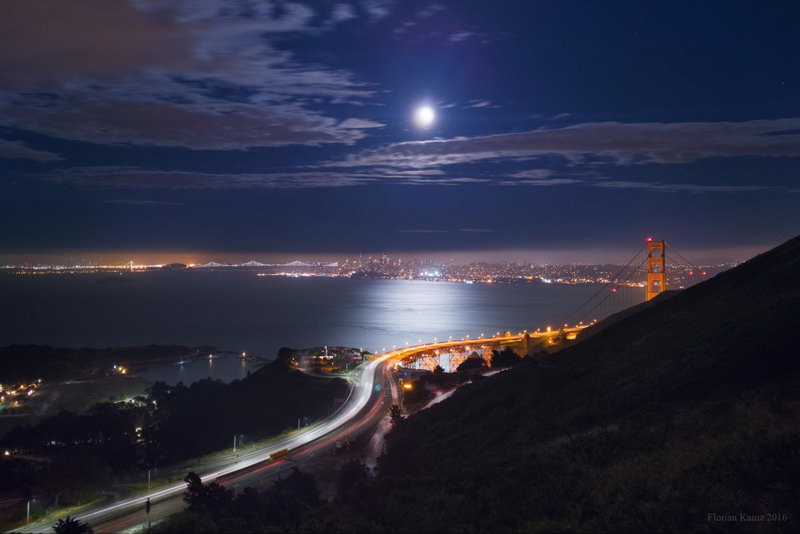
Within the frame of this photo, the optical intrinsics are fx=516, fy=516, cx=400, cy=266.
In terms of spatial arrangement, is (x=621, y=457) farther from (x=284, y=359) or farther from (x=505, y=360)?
(x=284, y=359)

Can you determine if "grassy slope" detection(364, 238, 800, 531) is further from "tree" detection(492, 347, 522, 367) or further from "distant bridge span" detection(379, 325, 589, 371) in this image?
"distant bridge span" detection(379, 325, 589, 371)

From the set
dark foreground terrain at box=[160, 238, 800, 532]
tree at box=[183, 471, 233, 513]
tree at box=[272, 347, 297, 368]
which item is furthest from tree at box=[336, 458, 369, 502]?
tree at box=[272, 347, 297, 368]

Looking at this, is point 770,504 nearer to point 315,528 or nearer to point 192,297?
point 315,528

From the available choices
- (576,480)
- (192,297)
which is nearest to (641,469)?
(576,480)

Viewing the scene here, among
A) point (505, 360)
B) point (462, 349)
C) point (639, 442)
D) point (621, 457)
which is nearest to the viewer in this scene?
point (621, 457)

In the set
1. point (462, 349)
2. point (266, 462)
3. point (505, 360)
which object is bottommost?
point (462, 349)

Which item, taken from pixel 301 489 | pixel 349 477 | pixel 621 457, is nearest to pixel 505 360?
pixel 349 477
